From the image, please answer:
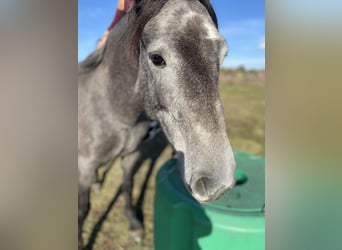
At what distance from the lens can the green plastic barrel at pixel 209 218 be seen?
0.98 m

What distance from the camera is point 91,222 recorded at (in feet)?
5.38

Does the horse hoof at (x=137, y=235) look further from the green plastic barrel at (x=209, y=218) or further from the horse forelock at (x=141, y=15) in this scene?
the horse forelock at (x=141, y=15)

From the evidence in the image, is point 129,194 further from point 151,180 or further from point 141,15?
point 141,15

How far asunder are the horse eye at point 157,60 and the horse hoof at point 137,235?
3.60ft

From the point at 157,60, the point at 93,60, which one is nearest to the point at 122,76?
the point at 93,60

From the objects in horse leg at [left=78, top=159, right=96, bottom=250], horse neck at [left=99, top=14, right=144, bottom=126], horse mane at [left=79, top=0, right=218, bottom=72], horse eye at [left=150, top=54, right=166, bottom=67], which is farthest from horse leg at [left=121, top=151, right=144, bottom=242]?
horse eye at [left=150, top=54, right=166, bottom=67]

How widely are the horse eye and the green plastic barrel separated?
52cm

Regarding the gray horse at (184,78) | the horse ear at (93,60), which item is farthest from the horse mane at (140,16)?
the horse ear at (93,60)

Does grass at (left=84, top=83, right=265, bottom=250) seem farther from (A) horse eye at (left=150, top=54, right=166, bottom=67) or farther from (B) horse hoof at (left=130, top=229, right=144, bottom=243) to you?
(A) horse eye at (left=150, top=54, right=166, bottom=67)

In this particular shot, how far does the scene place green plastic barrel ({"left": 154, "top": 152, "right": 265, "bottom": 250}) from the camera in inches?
38.4

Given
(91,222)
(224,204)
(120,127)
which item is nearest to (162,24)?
(120,127)
